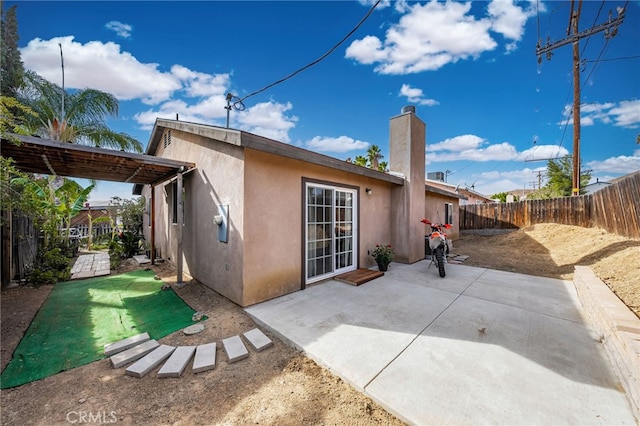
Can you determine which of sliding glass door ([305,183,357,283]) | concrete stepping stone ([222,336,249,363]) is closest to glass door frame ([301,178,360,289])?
sliding glass door ([305,183,357,283])

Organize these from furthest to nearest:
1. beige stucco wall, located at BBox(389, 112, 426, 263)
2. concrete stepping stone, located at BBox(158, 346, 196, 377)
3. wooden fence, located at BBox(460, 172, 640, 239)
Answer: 1. beige stucco wall, located at BBox(389, 112, 426, 263)
2. wooden fence, located at BBox(460, 172, 640, 239)
3. concrete stepping stone, located at BBox(158, 346, 196, 377)

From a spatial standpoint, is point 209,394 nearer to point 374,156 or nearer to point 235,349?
point 235,349

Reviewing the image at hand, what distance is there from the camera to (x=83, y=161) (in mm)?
4977

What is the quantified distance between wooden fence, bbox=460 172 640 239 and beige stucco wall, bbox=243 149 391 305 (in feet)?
31.3

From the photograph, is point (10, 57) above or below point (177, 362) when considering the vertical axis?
above

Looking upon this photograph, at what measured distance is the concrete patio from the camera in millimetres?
2117

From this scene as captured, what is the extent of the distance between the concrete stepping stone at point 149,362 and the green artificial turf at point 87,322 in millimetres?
565

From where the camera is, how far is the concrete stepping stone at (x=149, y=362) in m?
2.68

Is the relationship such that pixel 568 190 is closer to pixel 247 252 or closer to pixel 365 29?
pixel 365 29

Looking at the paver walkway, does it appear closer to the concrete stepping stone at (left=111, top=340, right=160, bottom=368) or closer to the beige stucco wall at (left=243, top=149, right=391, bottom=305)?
the concrete stepping stone at (left=111, top=340, right=160, bottom=368)

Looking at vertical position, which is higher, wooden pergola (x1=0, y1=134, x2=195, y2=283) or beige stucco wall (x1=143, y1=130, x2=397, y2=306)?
wooden pergola (x1=0, y1=134, x2=195, y2=283)

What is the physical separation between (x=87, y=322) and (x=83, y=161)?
3.24m

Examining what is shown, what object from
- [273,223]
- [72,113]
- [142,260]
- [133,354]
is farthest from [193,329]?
[72,113]

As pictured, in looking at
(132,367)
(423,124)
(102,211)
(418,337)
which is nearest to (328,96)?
(423,124)
